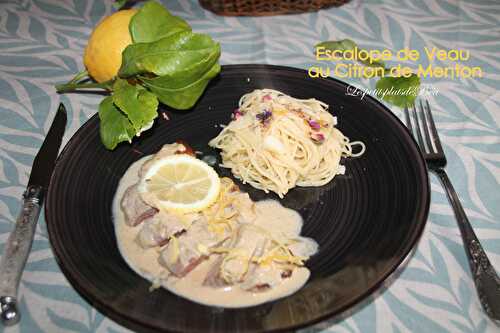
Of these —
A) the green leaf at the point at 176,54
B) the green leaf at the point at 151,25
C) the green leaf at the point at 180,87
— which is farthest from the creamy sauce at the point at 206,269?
the green leaf at the point at 151,25

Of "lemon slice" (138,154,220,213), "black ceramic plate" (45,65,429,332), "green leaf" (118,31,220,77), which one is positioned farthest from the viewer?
"green leaf" (118,31,220,77)

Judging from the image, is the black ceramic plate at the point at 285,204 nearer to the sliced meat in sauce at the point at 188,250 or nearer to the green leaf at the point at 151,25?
the sliced meat in sauce at the point at 188,250

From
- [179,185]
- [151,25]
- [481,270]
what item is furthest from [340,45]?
[481,270]

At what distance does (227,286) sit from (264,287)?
14 cm

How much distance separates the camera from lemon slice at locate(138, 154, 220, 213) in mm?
2164

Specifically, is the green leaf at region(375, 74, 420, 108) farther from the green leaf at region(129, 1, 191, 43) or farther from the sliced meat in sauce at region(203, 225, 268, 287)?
the sliced meat in sauce at region(203, 225, 268, 287)

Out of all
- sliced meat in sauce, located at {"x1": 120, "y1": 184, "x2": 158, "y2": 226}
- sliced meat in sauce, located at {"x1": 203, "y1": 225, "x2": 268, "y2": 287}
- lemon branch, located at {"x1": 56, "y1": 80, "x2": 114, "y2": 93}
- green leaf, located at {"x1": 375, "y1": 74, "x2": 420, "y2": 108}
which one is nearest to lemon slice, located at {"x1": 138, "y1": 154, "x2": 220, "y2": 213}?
sliced meat in sauce, located at {"x1": 120, "y1": 184, "x2": 158, "y2": 226}

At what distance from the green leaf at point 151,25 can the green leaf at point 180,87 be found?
223 millimetres

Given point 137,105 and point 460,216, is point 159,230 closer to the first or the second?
point 137,105

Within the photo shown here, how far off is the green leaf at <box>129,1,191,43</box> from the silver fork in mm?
1262

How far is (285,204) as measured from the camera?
2.32 metres

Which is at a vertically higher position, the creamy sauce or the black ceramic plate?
the black ceramic plate

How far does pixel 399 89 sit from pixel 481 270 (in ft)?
4.05

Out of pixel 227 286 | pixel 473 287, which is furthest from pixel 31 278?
pixel 473 287
